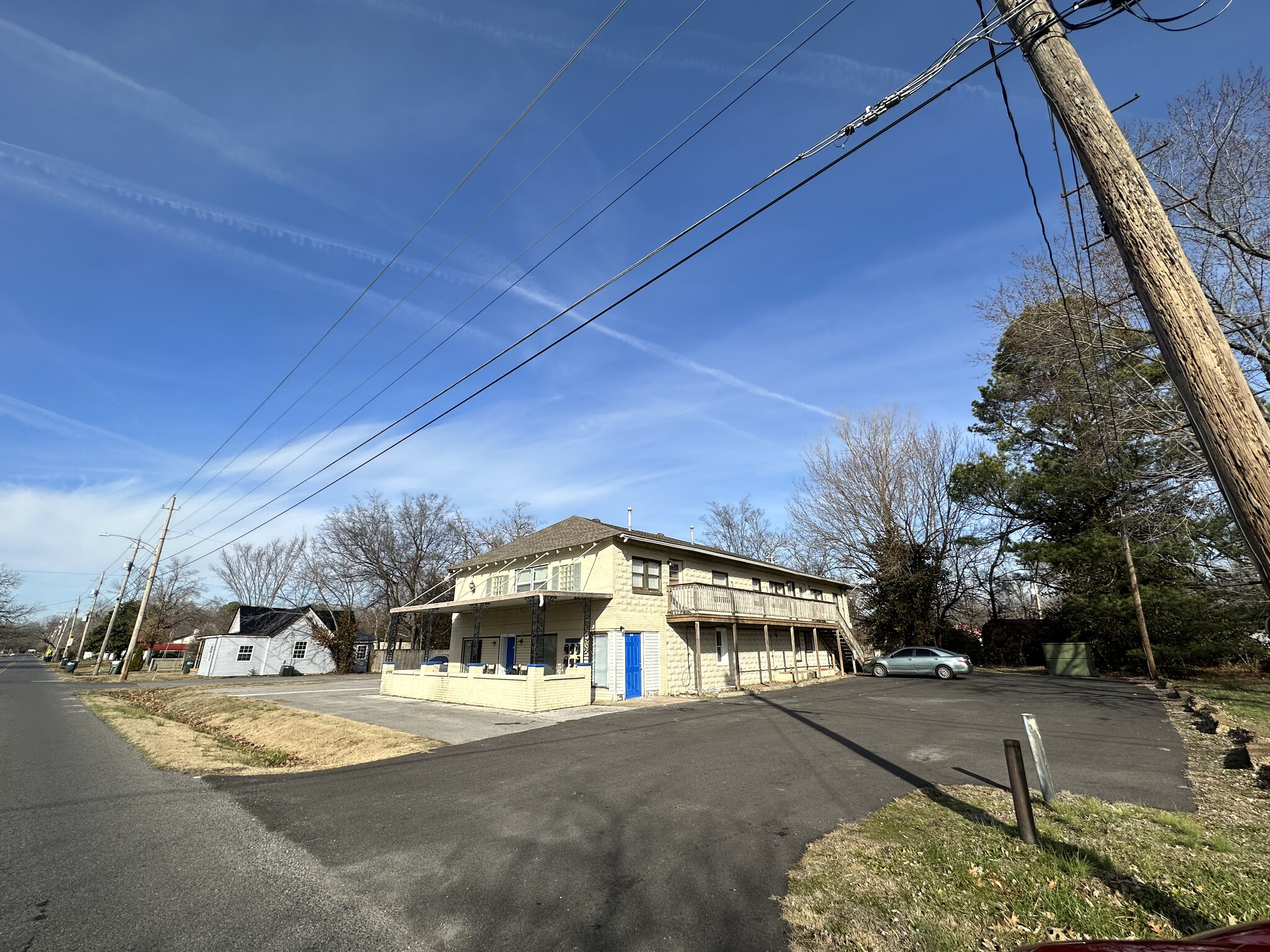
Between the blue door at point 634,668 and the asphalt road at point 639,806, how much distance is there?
6.24m

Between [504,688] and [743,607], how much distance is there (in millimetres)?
10849

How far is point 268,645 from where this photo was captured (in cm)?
4372

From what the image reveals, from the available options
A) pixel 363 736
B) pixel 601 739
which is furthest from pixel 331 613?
pixel 601 739

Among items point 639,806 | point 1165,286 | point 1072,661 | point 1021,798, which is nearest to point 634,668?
point 639,806

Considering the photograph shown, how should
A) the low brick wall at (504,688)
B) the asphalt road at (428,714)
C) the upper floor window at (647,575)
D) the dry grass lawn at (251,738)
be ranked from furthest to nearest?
the upper floor window at (647,575) → the low brick wall at (504,688) → the asphalt road at (428,714) → the dry grass lawn at (251,738)

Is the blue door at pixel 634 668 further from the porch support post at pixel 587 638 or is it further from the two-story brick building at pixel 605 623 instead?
the porch support post at pixel 587 638

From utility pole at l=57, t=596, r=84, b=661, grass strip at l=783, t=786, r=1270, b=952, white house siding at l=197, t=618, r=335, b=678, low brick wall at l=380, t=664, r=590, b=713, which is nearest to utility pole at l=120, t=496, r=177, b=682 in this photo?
white house siding at l=197, t=618, r=335, b=678

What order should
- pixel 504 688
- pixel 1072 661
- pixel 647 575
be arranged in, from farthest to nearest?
pixel 1072 661 < pixel 647 575 < pixel 504 688

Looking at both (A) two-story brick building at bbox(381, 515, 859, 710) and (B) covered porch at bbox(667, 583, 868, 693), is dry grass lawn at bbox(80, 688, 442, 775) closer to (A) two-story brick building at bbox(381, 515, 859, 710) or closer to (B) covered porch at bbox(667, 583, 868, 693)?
(A) two-story brick building at bbox(381, 515, 859, 710)

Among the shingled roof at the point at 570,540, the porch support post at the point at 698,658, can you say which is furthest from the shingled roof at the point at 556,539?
the porch support post at the point at 698,658

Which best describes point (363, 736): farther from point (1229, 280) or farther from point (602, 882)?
point (1229, 280)

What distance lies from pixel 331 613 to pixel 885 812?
48.9 meters

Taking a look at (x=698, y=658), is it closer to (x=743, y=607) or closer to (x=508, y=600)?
(x=743, y=607)

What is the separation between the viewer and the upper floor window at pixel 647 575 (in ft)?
69.5
